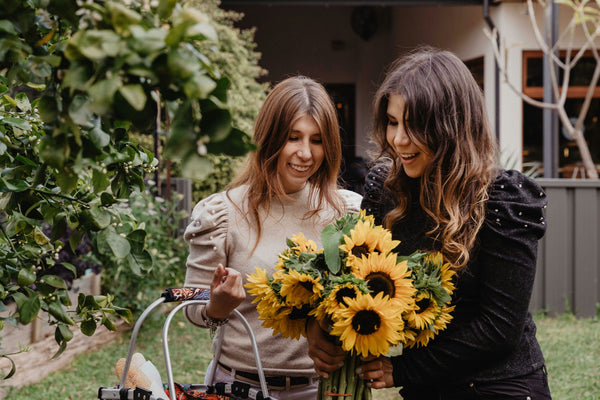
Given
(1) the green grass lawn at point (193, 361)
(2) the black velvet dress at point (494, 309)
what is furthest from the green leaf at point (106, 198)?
(1) the green grass lawn at point (193, 361)

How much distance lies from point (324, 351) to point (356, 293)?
231mm

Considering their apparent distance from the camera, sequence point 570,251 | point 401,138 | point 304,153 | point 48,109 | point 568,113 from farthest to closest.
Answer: point 568,113 < point 570,251 < point 304,153 < point 401,138 < point 48,109

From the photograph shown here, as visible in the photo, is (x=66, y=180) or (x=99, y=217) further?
(x=99, y=217)

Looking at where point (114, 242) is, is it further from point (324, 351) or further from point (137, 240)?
point (324, 351)

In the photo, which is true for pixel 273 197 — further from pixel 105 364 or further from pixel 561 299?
pixel 561 299

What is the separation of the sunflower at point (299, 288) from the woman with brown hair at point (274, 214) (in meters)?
0.54

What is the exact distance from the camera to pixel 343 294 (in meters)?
1.49

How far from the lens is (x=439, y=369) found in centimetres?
171

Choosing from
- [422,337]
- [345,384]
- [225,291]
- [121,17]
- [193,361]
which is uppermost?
[121,17]

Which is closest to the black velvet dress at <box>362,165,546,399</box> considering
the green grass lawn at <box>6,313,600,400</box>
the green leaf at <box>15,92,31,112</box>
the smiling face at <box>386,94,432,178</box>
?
the smiling face at <box>386,94,432,178</box>

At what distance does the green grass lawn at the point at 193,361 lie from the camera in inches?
169

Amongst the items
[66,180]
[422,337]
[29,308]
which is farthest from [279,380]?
[66,180]

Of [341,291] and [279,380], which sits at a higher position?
[341,291]

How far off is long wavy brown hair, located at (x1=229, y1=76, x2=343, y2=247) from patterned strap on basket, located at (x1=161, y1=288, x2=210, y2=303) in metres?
0.38
